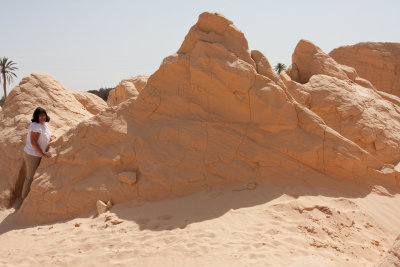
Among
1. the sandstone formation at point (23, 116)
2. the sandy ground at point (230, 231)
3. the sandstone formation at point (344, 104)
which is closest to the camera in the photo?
the sandy ground at point (230, 231)

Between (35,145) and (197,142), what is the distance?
257 cm

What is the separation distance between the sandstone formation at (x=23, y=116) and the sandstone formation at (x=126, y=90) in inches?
107

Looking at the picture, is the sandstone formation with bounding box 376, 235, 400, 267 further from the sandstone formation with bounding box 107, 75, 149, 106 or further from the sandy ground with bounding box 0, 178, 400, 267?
the sandstone formation with bounding box 107, 75, 149, 106

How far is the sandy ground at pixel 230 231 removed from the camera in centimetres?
419

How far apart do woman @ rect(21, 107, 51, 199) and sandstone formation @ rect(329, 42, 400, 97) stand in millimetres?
11936

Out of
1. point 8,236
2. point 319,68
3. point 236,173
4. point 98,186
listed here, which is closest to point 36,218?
point 8,236

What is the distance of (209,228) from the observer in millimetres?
4730

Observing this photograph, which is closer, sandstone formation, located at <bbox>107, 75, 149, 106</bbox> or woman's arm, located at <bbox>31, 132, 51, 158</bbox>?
woman's arm, located at <bbox>31, 132, 51, 158</bbox>

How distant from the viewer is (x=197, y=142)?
579 cm

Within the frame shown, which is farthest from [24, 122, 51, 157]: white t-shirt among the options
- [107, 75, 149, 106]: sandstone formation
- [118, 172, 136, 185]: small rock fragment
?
[107, 75, 149, 106]: sandstone formation

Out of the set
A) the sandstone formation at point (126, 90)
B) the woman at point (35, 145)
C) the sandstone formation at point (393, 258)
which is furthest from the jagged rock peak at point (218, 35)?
the sandstone formation at point (126, 90)

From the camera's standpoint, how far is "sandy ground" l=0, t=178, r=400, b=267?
13.8 ft

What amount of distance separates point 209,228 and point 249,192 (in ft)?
3.05

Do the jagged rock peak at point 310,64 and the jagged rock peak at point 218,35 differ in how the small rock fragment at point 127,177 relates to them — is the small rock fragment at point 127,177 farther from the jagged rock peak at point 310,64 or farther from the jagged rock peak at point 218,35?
the jagged rock peak at point 310,64
